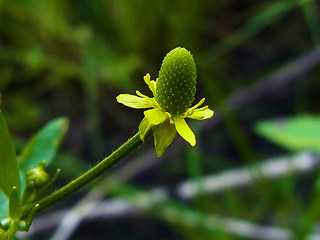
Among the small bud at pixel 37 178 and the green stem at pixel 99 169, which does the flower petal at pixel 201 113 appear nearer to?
the green stem at pixel 99 169

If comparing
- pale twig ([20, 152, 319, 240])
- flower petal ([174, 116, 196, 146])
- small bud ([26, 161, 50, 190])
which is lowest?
small bud ([26, 161, 50, 190])

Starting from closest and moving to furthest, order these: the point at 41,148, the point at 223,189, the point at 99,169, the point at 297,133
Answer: the point at 99,169 < the point at 41,148 < the point at 297,133 < the point at 223,189

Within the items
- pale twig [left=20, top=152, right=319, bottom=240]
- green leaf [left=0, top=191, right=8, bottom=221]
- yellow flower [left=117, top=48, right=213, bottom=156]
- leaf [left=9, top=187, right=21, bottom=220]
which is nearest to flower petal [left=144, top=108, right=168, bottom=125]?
yellow flower [left=117, top=48, right=213, bottom=156]

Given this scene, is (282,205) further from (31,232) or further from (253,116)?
(31,232)

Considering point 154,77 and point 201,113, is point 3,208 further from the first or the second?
point 154,77

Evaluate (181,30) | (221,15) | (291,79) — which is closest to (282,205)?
(291,79)

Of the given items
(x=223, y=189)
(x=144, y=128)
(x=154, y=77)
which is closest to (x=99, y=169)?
(x=144, y=128)

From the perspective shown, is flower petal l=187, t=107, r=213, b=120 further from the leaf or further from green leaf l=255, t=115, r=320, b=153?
green leaf l=255, t=115, r=320, b=153
